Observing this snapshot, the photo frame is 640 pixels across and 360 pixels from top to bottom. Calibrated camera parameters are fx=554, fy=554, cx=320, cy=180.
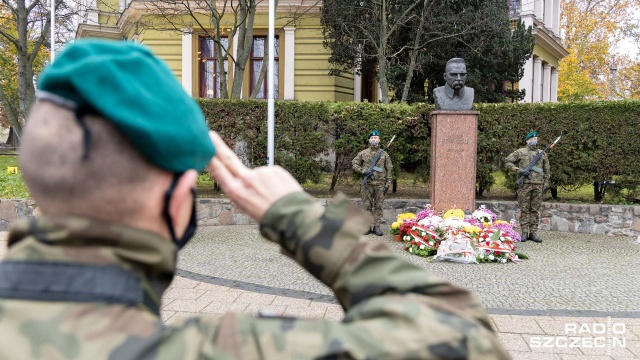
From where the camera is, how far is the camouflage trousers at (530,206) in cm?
1097

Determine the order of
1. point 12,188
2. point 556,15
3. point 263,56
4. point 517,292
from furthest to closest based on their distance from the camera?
point 556,15, point 263,56, point 12,188, point 517,292

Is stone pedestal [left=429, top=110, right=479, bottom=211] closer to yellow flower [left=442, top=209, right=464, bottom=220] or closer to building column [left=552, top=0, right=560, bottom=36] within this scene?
yellow flower [left=442, top=209, right=464, bottom=220]

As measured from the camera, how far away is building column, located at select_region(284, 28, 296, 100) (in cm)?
A: 2172

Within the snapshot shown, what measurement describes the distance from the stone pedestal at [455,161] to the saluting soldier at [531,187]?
100 cm

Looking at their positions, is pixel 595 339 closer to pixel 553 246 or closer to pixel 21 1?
pixel 553 246

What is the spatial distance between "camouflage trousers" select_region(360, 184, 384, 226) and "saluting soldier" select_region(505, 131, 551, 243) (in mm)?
2666

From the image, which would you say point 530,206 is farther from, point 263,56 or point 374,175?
point 263,56

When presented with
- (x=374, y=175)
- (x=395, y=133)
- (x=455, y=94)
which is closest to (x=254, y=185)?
(x=374, y=175)

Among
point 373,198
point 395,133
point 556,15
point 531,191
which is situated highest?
point 556,15

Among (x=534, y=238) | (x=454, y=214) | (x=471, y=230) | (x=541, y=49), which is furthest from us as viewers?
(x=541, y=49)

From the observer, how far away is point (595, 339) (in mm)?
4918

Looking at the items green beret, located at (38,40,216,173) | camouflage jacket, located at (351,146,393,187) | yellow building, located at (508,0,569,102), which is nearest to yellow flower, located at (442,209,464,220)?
camouflage jacket, located at (351,146,393,187)

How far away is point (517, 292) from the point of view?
21.8ft

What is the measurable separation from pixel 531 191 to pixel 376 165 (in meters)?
3.15
